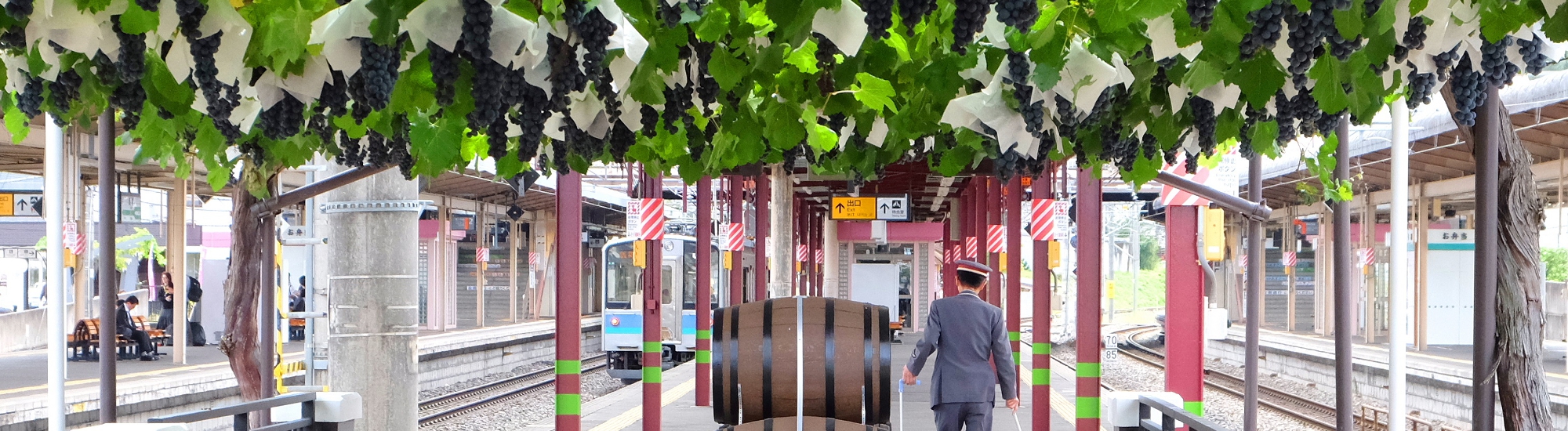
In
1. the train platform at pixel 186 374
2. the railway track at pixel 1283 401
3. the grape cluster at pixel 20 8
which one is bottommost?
the railway track at pixel 1283 401

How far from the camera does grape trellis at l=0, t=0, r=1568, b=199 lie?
1963 mm

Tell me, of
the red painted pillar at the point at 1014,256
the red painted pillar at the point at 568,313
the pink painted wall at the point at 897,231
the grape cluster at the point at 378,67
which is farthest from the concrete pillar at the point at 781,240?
the grape cluster at the point at 378,67

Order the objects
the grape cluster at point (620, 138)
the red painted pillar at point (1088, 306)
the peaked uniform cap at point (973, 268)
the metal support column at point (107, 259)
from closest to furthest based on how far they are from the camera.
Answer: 1. the grape cluster at point (620, 138)
2. the metal support column at point (107, 259)
3. the peaked uniform cap at point (973, 268)
4. the red painted pillar at point (1088, 306)

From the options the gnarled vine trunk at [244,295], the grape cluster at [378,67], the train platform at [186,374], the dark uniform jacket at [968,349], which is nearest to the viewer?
the grape cluster at [378,67]

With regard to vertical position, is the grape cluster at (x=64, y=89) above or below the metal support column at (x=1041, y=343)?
above

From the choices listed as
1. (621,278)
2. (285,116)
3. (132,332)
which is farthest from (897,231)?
(285,116)

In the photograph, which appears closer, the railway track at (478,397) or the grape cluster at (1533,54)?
the grape cluster at (1533,54)

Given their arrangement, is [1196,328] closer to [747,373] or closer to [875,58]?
[747,373]

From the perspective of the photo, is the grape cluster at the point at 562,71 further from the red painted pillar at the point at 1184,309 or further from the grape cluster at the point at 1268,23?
the red painted pillar at the point at 1184,309

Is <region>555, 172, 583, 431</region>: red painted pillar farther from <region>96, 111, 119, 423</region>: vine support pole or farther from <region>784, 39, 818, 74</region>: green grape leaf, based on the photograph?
<region>784, 39, 818, 74</region>: green grape leaf

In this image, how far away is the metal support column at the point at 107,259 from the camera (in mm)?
3641

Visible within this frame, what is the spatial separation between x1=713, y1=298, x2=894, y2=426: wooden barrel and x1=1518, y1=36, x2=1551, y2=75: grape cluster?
227cm

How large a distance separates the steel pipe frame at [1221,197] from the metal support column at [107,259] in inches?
141

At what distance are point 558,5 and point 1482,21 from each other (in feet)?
5.14
